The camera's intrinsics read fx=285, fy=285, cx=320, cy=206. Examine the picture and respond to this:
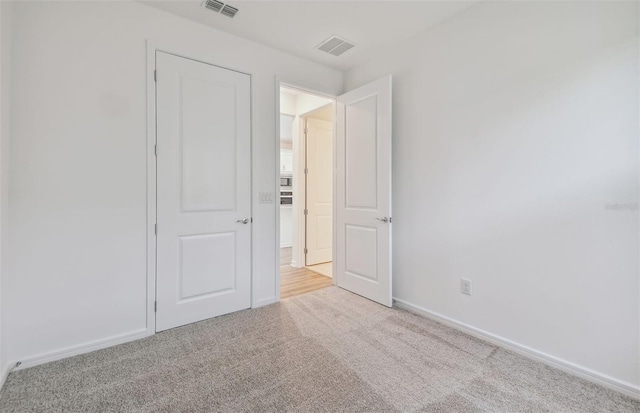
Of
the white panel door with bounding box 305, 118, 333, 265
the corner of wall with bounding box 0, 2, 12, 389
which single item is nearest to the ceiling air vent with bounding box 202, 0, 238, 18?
the corner of wall with bounding box 0, 2, 12, 389

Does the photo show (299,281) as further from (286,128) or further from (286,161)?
(286,161)

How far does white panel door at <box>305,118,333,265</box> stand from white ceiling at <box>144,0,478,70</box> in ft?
5.56

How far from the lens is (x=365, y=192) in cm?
302

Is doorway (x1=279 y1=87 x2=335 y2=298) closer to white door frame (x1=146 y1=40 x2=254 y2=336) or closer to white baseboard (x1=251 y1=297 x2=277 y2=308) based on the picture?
white baseboard (x1=251 y1=297 x2=277 y2=308)

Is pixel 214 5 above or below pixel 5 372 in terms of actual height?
above

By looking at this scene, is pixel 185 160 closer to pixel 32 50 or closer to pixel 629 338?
pixel 32 50

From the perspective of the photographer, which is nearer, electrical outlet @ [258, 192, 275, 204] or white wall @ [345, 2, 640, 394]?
white wall @ [345, 2, 640, 394]

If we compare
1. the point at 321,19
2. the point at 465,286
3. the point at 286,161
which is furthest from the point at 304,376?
the point at 286,161

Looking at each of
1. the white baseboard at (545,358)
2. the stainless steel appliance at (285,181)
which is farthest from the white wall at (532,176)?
the stainless steel appliance at (285,181)

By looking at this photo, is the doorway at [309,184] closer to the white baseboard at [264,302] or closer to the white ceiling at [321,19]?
the white baseboard at [264,302]

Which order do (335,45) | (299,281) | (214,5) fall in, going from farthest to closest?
(299,281), (335,45), (214,5)

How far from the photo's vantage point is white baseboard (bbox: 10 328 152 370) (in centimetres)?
185

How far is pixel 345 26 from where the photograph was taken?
2480 millimetres

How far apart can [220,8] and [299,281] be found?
2965mm
